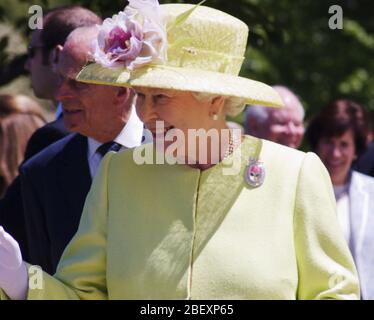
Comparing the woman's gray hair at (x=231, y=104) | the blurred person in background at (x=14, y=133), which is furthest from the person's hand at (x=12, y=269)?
the blurred person in background at (x=14, y=133)

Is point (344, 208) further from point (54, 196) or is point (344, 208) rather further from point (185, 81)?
point (185, 81)

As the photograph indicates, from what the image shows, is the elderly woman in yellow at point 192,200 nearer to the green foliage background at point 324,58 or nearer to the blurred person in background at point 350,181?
the blurred person in background at point 350,181

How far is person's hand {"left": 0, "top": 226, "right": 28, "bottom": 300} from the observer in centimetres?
389

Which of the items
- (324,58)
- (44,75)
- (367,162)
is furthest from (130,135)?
(324,58)

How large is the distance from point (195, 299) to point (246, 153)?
0.50 m

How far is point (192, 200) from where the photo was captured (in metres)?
4.12

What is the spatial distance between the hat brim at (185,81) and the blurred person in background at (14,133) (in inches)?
110

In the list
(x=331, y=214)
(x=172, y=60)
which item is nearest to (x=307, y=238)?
(x=331, y=214)

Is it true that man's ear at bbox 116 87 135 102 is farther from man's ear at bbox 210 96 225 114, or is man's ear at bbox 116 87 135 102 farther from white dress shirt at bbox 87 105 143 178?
man's ear at bbox 210 96 225 114

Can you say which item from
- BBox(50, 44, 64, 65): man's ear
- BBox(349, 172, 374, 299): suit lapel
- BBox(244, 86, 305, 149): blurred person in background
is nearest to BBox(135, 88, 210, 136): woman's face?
BBox(50, 44, 64, 65): man's ear

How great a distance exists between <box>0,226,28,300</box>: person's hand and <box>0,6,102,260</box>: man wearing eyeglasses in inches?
63.1

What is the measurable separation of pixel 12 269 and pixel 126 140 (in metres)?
1.24

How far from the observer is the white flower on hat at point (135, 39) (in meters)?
4.09
